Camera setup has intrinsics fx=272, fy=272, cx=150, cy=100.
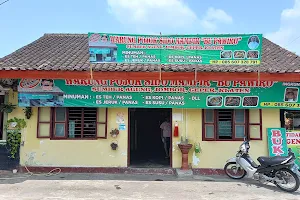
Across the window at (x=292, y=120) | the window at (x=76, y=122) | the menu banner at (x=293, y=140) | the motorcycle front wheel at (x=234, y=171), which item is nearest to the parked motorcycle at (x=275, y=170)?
the motorcycle front wheel at (x=234, y=171)

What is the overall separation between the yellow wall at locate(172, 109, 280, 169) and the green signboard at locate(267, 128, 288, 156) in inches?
5.8

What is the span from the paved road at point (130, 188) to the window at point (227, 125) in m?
1.53

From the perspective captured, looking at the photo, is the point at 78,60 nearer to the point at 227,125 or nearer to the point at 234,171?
the point at 227,125

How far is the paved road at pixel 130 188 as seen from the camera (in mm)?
6438

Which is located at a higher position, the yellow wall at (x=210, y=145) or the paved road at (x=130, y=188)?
the yellow wall at (x=210, y=145)

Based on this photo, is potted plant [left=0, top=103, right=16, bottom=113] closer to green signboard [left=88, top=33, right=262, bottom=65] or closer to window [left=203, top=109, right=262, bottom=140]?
green signboard [left=88, top=33, right=262, bottom=65]

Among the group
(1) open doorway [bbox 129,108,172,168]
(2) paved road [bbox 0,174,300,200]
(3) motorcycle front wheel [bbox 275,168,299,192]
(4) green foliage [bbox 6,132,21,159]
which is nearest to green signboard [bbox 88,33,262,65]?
(3) motorcycle front wheel [bbox 275,168,299,192]

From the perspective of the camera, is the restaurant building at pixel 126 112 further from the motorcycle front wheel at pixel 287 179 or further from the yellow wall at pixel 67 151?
the motorcycle front wheel at pixel 287 179

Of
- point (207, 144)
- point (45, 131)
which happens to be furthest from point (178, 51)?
point (45, 131)

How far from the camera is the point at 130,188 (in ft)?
23.3

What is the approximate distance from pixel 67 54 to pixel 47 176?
4.33 m

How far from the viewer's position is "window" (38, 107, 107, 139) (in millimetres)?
8961

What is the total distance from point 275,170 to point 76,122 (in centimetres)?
617

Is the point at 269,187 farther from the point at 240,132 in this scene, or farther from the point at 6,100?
the point at 6,100
